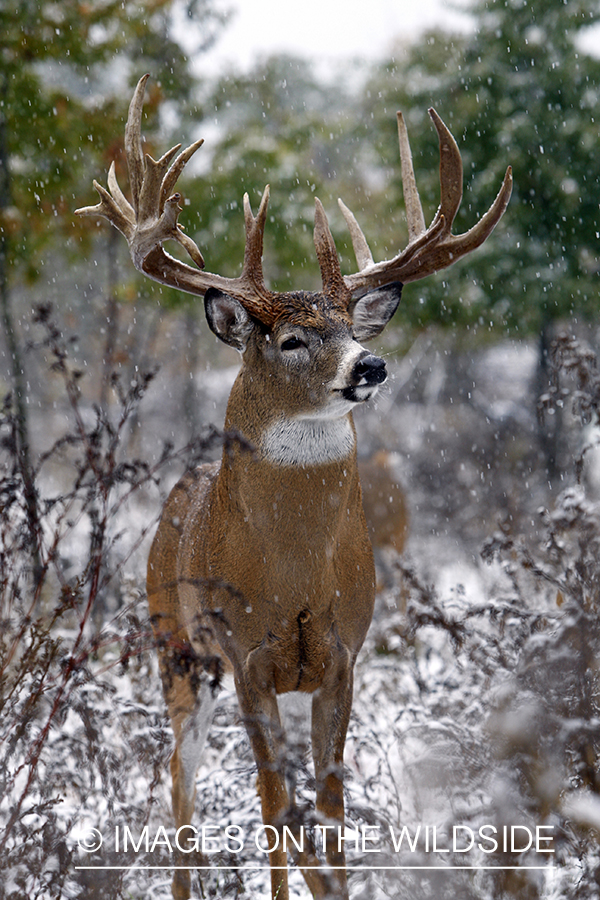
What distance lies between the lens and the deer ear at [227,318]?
300 centimetres

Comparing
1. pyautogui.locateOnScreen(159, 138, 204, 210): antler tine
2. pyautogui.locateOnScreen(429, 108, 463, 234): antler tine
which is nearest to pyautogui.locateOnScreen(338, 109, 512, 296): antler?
pyautogui.locateOnScreen(429, 108, 463, 234): antler tine

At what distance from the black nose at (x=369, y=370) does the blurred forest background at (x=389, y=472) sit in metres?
0.33

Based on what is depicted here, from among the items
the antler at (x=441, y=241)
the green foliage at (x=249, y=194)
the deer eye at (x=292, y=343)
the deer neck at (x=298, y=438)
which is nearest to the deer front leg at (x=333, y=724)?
the deer neck at (x=298, y=438)

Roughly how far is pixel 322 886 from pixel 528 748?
89cm

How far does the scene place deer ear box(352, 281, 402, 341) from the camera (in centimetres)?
317

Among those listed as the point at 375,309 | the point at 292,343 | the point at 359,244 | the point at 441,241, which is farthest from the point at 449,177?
the point at 292,343

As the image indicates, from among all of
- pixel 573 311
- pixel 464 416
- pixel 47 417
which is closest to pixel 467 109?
pixel 573 311

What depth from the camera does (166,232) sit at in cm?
321

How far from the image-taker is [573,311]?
11.3 m

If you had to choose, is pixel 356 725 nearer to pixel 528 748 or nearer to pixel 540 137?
pixel 528 748

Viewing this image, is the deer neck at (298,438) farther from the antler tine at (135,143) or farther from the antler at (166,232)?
the antler tine at (135,143)

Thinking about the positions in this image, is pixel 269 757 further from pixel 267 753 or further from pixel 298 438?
pixel 298 438

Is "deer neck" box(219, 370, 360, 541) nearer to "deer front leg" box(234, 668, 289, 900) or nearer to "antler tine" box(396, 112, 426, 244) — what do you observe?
"deer front leg" box(234, 668, 289, 900)

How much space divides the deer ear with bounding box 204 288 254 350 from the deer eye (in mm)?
183
